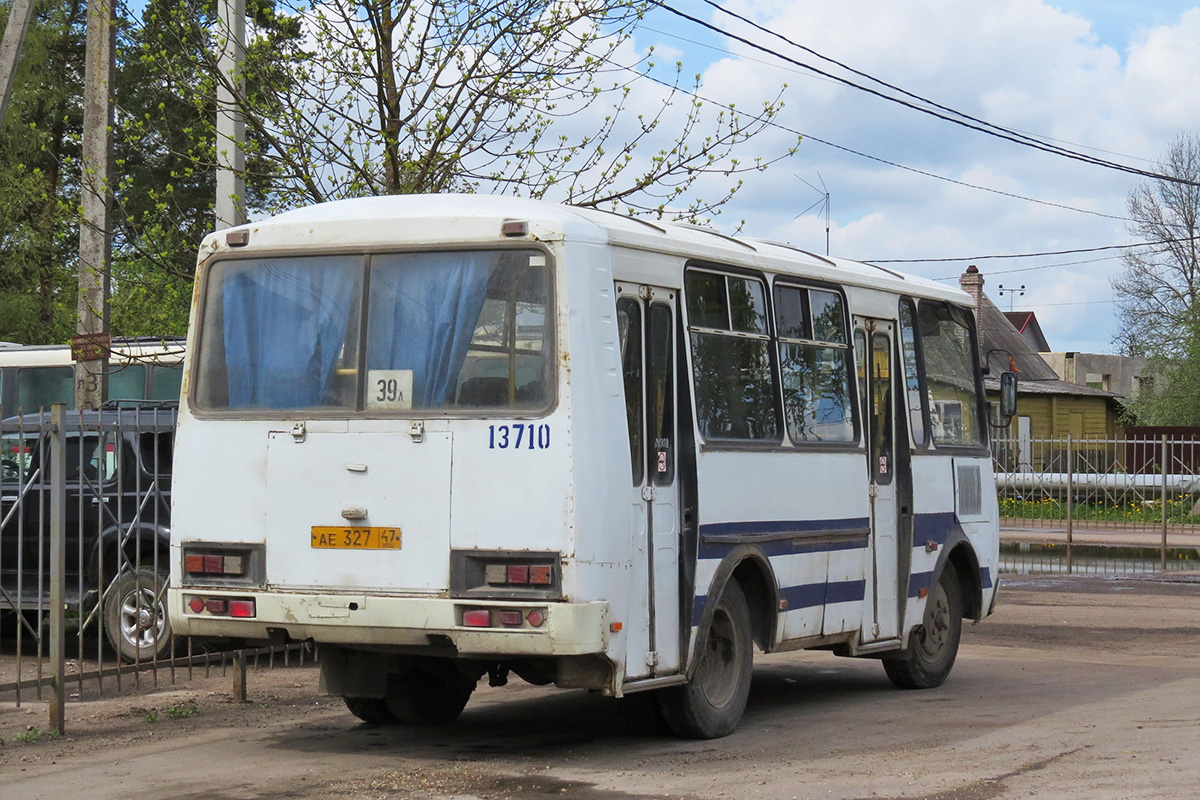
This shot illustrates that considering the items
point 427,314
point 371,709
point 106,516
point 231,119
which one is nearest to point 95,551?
point 106,516

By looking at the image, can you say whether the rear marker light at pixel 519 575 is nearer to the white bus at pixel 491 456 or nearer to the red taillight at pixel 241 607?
the white bus at pixel 491 456

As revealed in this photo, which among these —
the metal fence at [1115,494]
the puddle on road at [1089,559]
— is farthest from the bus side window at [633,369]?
the metal fence at [1115,494]

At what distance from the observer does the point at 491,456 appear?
27.2 ft

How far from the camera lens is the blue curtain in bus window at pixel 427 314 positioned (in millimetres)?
8547

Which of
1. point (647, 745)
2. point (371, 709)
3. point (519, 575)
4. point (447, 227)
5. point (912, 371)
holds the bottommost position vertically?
point (647, 745)

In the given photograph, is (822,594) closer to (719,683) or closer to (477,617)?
(719,683)

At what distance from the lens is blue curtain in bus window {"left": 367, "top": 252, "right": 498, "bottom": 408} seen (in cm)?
855

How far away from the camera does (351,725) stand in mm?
10297

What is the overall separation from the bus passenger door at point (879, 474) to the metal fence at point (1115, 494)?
48.8 feet

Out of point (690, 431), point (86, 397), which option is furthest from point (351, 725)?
point (86, 397)

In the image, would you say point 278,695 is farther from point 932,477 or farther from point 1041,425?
point 1041,425

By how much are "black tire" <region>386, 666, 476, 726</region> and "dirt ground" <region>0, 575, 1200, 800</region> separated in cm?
12

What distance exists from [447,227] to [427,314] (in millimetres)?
453

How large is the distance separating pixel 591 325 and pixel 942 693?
4981 mm
